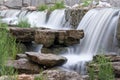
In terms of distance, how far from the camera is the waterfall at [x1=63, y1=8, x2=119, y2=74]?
824cm

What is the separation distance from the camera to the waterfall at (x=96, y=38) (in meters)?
8.24

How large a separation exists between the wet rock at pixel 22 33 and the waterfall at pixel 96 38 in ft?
3.31

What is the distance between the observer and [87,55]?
8469 millimetres

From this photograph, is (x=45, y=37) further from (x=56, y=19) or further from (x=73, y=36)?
(x=56, y=19)

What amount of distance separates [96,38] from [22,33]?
1.80 metres

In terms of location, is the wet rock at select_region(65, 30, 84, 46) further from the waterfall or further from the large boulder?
the large boulder

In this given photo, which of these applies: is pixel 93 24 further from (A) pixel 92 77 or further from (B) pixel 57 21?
(A) pixel 92 77

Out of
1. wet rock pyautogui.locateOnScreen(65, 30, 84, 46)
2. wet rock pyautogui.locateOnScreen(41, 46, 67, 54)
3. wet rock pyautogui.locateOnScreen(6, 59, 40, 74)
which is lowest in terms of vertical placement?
wet rock pyautogui.locateOnScreen(41, 46, 67, 54)

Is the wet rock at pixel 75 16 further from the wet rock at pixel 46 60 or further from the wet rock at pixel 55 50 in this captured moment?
the wet rock at pixel 46 60

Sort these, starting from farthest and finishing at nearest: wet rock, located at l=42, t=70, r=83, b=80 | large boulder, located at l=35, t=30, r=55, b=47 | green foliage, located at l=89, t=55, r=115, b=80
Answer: large boulder, located at l=35, t=30, r=55, b=47 < green foliage, located at l=89, t=55, r=115, b=80 < wet rock, located at l=42, t=70, r=83, b=80

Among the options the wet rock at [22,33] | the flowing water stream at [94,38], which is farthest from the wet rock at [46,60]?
the wet rock at [22,33]

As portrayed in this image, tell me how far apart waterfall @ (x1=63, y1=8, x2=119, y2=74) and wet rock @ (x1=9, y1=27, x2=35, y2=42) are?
3.31ft

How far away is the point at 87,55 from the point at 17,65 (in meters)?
2.42

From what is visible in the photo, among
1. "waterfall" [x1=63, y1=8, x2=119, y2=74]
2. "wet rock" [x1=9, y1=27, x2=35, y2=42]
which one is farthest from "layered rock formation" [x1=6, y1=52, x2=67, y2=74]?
"wet rock" [x1=9, y1=27, x2=35, y2=42]
